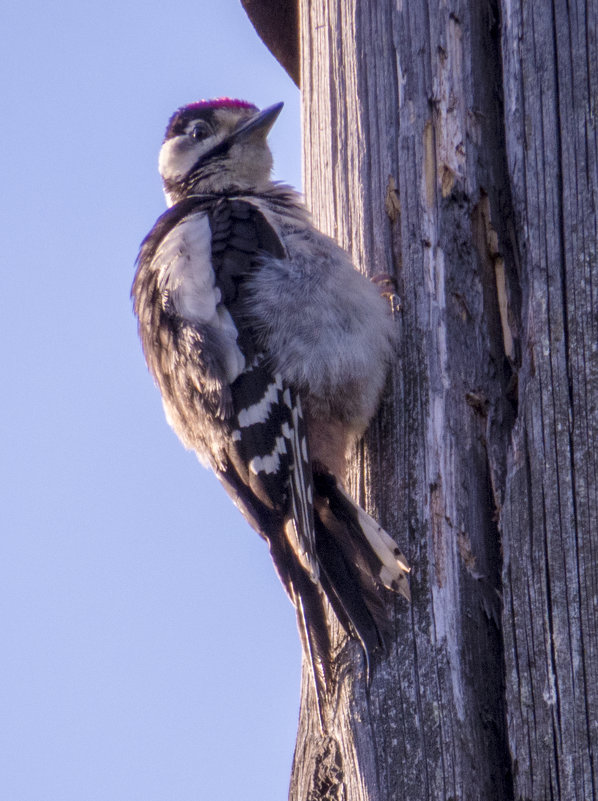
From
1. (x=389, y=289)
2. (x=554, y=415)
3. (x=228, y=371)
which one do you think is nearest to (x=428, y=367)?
(x=389, y=289)

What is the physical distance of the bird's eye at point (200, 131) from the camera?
390 cm

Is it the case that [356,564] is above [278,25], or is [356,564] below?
below

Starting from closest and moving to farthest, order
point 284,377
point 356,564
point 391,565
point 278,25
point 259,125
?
point 391,565
point 356,564
point 284,377
point 278,25
point 259,125

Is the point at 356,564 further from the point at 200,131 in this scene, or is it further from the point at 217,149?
the point at 200,131

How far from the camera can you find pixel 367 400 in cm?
254

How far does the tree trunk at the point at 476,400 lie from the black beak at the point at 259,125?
Result: 0.95m

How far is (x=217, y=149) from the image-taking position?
3.75m

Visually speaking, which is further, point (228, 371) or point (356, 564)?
point (228, 371)

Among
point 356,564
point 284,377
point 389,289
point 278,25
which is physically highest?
point 278,25

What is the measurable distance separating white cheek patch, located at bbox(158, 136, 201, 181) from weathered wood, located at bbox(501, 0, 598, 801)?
5.73 ft

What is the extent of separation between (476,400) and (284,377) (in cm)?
62

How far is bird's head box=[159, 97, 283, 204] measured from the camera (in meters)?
3.67

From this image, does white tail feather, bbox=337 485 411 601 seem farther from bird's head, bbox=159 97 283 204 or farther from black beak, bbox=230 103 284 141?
black beak, bbox=230 103 284 141

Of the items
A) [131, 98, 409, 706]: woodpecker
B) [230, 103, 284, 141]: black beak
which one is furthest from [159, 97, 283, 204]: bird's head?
[131, 98, 409, 706]: woodpecker
